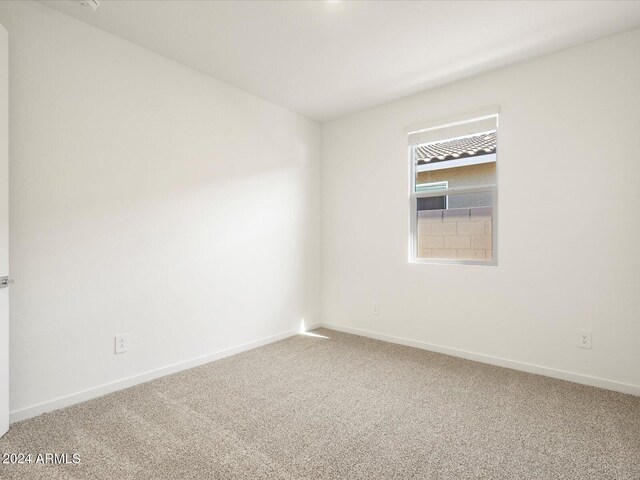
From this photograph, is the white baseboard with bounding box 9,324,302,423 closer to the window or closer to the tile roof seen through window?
the window

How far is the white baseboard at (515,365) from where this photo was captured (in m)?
2.44

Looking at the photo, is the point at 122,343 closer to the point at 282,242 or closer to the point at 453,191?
the point at 282,242

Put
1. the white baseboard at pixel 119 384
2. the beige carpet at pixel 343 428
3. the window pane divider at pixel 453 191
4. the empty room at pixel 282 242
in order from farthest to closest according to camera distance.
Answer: the window pane divider at pixel 453 191 → the white baseboard at pixel 119 384 → the empty room at pixel 282 242 → the beige carpet at pixel 343 428

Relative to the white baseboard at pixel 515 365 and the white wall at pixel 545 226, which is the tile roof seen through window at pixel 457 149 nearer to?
the white wall at pixel 545 226

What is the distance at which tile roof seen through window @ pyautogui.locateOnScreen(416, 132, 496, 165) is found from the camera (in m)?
3.10

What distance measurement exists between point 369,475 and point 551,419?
1.26 m

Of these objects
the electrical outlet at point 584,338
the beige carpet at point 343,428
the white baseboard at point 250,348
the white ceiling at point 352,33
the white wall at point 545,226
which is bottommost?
the beige carpet at point 343,428

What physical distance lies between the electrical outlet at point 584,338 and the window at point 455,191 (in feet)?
2.63

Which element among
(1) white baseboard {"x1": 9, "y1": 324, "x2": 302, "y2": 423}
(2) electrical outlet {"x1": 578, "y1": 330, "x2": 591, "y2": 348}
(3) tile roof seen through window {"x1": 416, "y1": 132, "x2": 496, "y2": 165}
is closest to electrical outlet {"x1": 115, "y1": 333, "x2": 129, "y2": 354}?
(1) white baseboard {"x1": 9, "y1": 324, "x2": 302, "y2": 423}

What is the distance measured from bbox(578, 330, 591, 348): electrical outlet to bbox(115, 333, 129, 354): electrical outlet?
338 cm

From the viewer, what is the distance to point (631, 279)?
2.40 m

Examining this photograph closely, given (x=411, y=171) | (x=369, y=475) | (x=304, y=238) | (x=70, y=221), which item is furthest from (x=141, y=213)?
(x=411, y=171)

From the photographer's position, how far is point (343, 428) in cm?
197

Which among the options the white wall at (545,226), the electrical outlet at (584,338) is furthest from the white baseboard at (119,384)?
the electrical outlet at (584,338)
